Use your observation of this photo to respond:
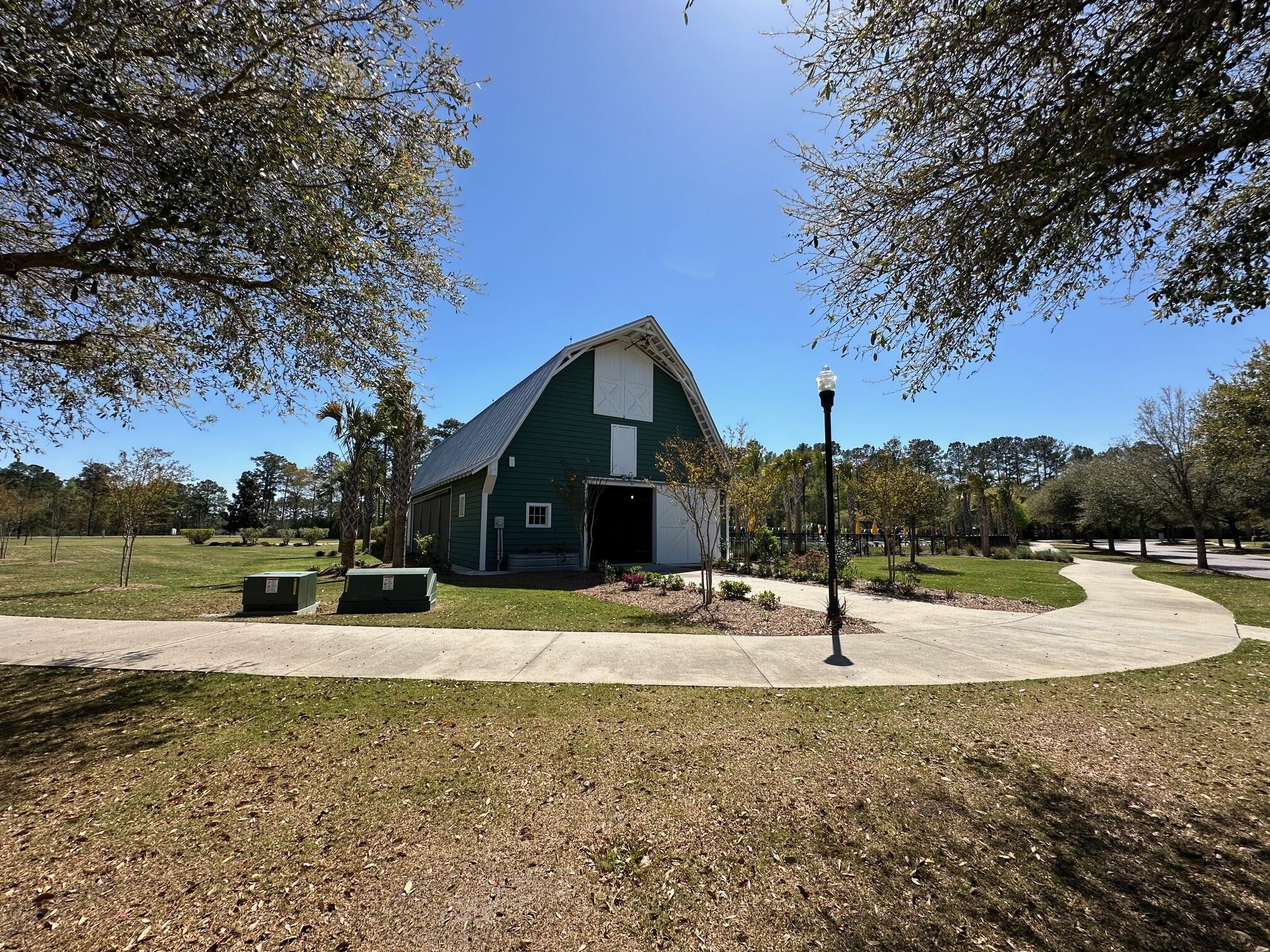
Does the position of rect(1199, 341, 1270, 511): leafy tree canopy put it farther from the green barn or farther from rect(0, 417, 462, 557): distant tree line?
rect(0, 417, 462, 557): distant tree line

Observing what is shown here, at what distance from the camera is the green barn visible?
16922mm

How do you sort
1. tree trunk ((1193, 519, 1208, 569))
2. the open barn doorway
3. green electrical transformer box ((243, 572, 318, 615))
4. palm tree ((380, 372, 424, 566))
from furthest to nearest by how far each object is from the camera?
tree trunk ((1193, 519, 1208, 569)) → the open barn doorway → palm tree ((380, 372, 424, 566)) → green electrical transformer box ((243, 572, 318, 615))

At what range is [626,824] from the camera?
294 centimetres

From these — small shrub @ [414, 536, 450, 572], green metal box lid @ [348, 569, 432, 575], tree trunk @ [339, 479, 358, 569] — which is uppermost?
tree trunk @ [339, 479, 358, 569]

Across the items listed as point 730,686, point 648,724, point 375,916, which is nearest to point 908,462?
point 730,686

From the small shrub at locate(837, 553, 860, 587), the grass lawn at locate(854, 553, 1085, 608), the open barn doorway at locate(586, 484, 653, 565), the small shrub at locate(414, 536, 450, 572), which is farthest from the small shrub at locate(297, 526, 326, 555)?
the grass lawn at locate(854, 553, 1085, 608)

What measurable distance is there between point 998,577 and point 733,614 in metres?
13.6

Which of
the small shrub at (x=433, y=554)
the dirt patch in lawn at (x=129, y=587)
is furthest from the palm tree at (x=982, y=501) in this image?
the dirt patch in lawn at (x=129, y=587)

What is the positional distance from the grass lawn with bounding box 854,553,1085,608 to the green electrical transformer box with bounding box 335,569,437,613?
1300 cm

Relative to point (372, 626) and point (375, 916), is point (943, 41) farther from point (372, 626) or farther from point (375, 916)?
point (372, 626)

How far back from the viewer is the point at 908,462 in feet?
53.9

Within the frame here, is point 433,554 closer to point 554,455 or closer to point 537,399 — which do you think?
point 554,455

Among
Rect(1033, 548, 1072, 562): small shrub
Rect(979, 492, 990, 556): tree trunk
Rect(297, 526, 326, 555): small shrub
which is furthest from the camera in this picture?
Rect(297, 526, 326, 555): small shrub

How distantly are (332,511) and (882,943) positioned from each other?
69387 millimetres
